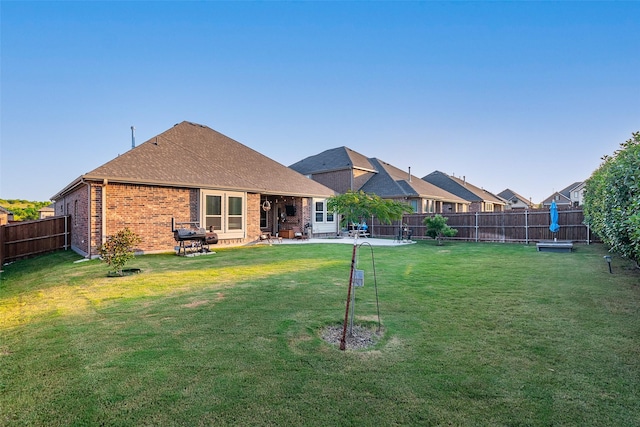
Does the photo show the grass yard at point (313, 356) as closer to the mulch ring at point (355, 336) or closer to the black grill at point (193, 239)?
the mulch ring at point (355, 336)

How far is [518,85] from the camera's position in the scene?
1429 cm

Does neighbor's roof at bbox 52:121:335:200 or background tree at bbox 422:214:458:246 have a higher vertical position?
neighbor's roof at bbox 52:121:335:200

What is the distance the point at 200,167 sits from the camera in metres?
14.5

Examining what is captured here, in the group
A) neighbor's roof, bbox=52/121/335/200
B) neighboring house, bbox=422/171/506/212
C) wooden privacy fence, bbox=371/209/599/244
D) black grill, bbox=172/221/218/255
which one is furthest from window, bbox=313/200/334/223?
neighboring house, bbox=422/171/506/212

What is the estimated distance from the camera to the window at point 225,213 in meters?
13.8

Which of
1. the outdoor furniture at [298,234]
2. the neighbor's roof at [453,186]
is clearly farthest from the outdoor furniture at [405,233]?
the neighbor's roof at [453,186]

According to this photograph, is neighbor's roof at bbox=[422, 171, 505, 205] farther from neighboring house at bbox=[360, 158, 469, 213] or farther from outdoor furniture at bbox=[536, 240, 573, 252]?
outdoor furniture at bbox=[536, 240, 573, 252]

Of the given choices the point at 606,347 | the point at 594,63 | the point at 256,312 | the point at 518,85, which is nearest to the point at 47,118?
the point at 256,312

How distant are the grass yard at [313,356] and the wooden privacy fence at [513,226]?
10422mm

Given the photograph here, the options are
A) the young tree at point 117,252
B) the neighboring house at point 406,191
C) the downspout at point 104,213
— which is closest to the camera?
the young tree at point 117,252

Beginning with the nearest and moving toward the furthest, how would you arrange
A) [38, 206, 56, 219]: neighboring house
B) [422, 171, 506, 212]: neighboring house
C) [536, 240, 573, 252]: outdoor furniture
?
[536, 240, 573, 252]: outdoor furniture
[38, 206, 56, 219]: neighboring house
[422, 171, 506, 212]: neighboring house

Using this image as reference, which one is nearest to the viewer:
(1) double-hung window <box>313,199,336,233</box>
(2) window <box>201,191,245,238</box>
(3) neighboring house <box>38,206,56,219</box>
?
(2) window <box>201,191,245,238</box>

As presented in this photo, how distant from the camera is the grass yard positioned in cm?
243

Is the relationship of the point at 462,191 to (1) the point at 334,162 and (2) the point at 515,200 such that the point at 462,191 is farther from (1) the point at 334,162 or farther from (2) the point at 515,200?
(2) the point at 515,200
